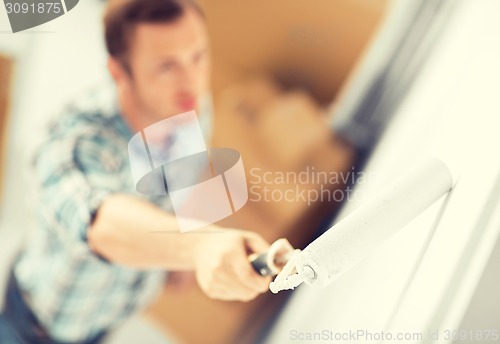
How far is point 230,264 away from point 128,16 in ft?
1.25

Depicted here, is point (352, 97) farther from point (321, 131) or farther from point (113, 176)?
point (113, 176)

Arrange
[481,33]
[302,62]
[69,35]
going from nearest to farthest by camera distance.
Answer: [481,33] → [69,35] → [302,62]

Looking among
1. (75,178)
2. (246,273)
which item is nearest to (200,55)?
(75,178)

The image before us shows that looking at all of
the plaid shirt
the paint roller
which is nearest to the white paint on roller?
the paint roller

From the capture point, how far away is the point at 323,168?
2.43 feet

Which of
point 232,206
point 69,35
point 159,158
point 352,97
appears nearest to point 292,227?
point 232,206

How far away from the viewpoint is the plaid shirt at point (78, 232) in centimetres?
59

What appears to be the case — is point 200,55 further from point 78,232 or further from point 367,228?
point 367,228

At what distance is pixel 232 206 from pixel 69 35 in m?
0.36

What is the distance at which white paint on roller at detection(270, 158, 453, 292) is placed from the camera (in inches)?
13.3

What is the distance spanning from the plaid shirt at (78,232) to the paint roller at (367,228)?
297 millimetres

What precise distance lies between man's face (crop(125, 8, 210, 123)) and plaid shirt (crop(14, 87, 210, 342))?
0.05m

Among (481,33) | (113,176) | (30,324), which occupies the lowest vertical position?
(30,324)

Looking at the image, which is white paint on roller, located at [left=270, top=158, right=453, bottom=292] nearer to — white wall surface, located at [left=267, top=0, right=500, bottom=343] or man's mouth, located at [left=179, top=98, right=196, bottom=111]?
white wall surface, located at [left=267, top=0, right=500, bottom=343]
